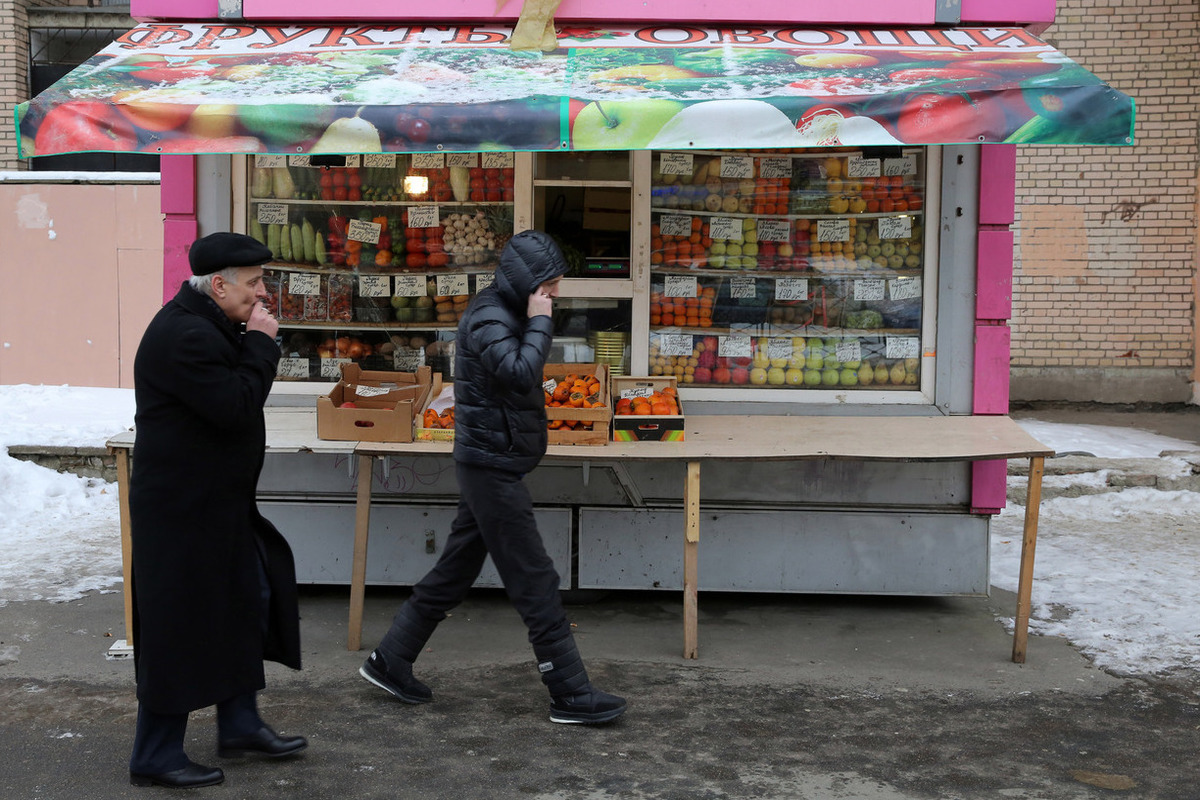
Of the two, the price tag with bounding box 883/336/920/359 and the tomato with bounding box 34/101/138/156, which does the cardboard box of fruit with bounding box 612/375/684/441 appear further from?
the tomato with bounding box 34/101/138/156

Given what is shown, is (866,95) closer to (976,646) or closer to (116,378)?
(976,646)

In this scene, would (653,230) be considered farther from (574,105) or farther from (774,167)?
(574,105)

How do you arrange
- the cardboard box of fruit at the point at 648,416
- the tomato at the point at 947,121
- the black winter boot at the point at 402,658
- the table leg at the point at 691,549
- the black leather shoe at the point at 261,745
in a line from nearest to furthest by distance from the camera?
the black leather shoe at the point at 261,745 < the black winter boot at the point at 402,658 < the tomato at the point at 947,121 < the table leg at the point at 691,549 < the cardboard box of fruit at the point at 648,416

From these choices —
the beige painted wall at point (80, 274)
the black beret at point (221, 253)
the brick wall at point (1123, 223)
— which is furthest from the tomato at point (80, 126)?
the brick wall at point (1123, 223)

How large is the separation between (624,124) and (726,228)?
1642 millimetres

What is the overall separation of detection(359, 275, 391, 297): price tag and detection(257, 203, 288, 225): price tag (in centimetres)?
51

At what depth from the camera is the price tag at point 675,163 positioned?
6312mm

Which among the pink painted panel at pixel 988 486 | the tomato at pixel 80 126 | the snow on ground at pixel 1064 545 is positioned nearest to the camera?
the tomato at pixel 80 126

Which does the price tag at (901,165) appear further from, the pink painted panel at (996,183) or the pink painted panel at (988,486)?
the pink painted panel at (988,486)

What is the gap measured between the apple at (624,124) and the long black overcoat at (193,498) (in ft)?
5.51

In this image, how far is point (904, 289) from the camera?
6.26 meters

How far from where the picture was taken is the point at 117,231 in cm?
1098

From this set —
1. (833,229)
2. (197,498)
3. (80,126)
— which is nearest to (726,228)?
(833,229)

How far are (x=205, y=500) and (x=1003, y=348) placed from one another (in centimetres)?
396
